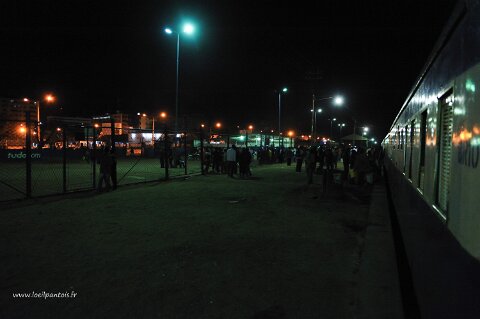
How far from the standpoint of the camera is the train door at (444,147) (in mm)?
2853

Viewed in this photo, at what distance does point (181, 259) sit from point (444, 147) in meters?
3.81

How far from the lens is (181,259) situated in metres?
5.62

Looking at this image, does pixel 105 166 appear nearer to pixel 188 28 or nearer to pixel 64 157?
pixel 64 157

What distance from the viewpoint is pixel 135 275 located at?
16.2 feet

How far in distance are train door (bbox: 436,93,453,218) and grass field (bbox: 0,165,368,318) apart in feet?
5.18

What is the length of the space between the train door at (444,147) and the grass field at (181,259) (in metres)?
1.58

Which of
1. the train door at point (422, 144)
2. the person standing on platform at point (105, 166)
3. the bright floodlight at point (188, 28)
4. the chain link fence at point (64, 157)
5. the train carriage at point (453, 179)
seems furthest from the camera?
the bright floodlight at point (188, 28)

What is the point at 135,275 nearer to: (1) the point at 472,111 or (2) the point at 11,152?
(1) the point at 472,111

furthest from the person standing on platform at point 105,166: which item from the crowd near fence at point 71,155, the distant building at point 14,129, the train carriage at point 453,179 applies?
the train carriage at point 453,179

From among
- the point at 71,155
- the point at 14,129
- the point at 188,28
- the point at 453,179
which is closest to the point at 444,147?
the point at 453,179

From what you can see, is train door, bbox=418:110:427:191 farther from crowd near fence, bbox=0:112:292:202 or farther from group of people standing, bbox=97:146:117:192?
group of people standing, bbox=97:146:117:192

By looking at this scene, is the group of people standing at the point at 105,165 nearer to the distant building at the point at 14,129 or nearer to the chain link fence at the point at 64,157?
the chain link fence at the point at 64,157

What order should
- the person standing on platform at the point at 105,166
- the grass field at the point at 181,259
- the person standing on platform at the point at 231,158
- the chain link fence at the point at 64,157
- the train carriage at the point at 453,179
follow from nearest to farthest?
the train carriage at the point at 453,179, the grass field at the point at 181,259, the chain link fence at the point at 64,157, the person standing on platform at the point at 105,166, the person standing on platform at the point at 231,158

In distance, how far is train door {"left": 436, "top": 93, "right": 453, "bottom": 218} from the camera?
285 centimetres
